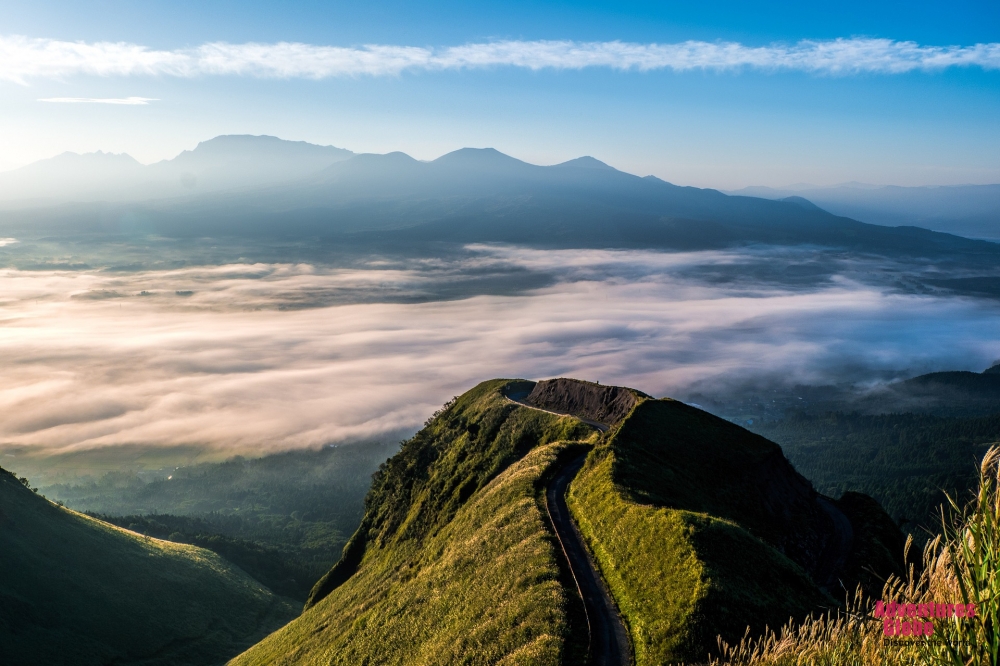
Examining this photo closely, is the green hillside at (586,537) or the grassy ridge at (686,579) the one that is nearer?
the grassy ridge at (686,579)

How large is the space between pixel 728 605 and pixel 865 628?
20006 mm

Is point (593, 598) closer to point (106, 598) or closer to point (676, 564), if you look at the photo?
point (676, 564)

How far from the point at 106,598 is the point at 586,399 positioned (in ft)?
308

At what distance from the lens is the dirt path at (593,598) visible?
31.1m

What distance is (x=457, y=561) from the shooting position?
175ft

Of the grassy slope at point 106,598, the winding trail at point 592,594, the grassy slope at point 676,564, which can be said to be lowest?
the grassy slope at point 106,598

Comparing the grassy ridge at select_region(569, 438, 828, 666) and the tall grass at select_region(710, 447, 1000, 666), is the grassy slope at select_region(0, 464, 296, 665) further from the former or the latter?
the tall grass at select_region(710, 447, 1000, 666)

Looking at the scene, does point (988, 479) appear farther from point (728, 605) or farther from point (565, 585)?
point (565, 585)

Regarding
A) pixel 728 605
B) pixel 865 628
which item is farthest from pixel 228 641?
pixel 865 628

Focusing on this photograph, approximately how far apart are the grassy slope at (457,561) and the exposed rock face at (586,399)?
4994 mm

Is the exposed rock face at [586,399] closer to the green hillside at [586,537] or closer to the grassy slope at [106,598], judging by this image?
the green hillside at [586,537]

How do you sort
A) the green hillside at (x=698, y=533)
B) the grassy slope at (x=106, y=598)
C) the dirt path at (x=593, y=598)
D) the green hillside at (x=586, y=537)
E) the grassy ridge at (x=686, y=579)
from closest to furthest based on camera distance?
the grassy ridge at (x=686, y=579), the dirt path at (x=593, y=598), the green hillside at (x=698, y=533), the green hillside at (x=586, y=537), the grassy slope at (x=106, y=598)

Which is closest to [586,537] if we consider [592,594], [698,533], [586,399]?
[592,594]

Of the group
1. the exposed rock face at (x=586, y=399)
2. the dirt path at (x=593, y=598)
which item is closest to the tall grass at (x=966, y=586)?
the dirt path at (x=593, y=598)
